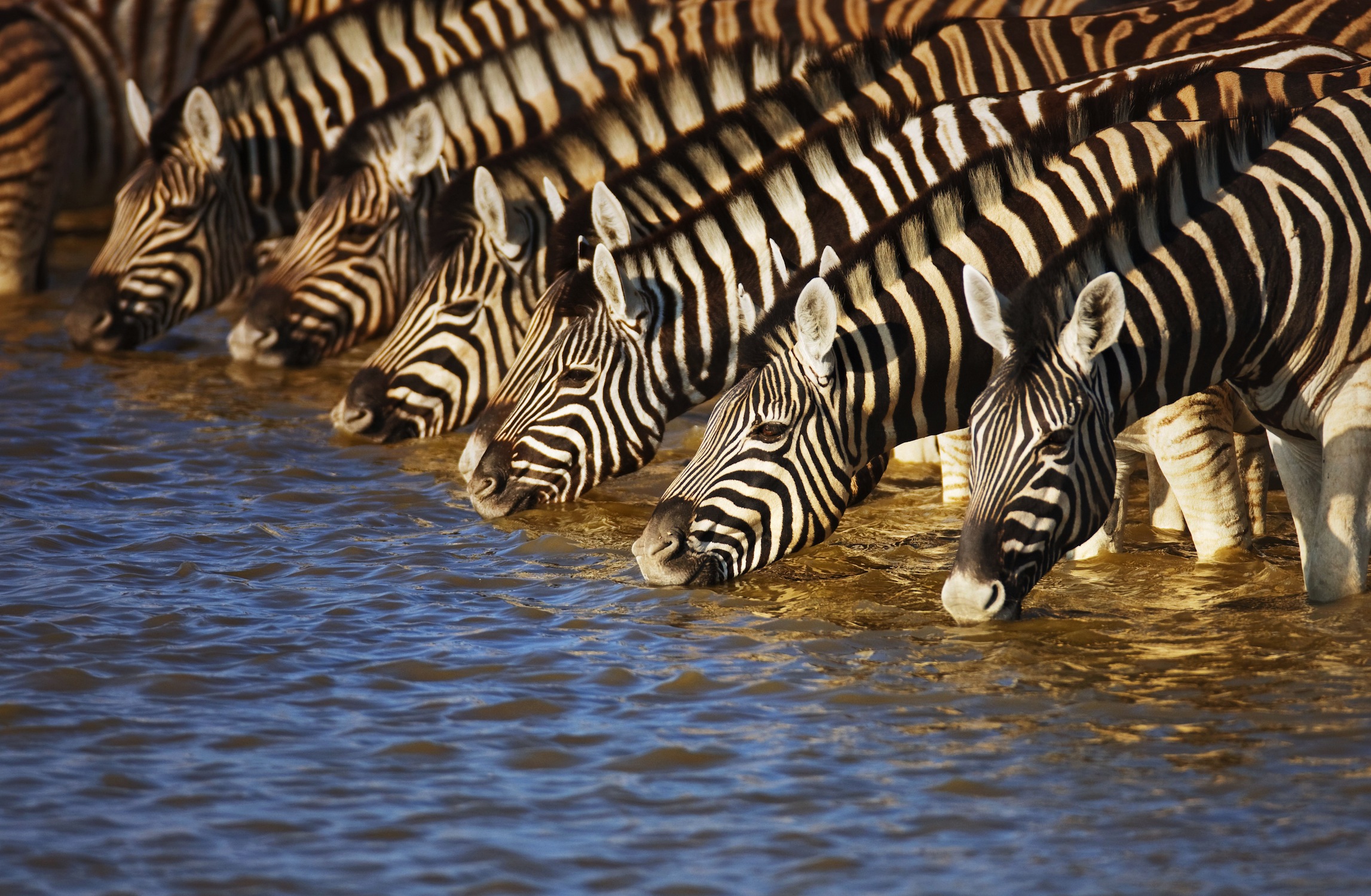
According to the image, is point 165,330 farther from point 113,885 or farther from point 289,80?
point 113,885

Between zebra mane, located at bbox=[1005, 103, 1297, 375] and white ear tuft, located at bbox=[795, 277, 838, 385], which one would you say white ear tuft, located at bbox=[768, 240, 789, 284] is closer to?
white ear tuft, located at bbox=[795, 277, 838, 385]

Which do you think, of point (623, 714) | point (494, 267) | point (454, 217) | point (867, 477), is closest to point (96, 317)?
point (454, 217)

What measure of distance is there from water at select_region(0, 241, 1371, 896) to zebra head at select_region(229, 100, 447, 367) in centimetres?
245

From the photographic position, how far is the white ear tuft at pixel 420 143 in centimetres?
1023

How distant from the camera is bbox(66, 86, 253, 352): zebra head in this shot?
1151cm

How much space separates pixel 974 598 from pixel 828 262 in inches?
69.5

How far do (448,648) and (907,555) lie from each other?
241 centimetres

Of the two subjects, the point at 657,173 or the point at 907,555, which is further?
the point at 657,173

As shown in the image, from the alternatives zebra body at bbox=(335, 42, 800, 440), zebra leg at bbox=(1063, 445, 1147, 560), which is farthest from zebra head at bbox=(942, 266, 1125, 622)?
zebra body at bbox=(335, 42, 800, 440)

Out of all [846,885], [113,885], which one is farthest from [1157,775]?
[113,885]

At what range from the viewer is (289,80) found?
11.9 metres

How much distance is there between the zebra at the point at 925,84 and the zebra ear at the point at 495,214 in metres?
0.28

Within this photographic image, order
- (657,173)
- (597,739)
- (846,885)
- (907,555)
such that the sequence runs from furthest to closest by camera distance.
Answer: (657,173)
(907,555)
(597,739)
(846,885)

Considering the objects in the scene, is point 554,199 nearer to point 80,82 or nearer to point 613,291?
point 613,291
